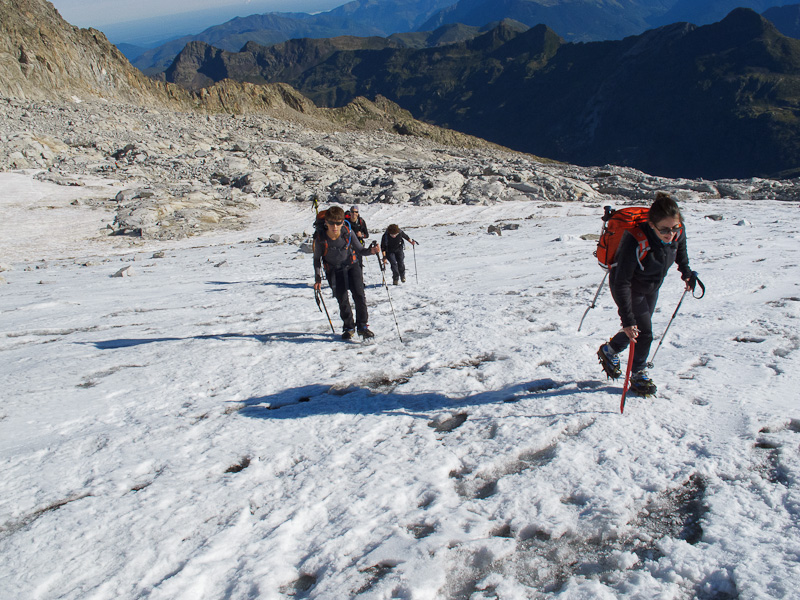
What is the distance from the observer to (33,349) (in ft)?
22.0

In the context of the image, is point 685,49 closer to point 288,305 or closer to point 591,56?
point 591,56

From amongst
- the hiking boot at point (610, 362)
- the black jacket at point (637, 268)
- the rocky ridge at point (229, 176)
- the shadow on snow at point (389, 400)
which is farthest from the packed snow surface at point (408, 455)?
the rocky ridge at point (229, 176)

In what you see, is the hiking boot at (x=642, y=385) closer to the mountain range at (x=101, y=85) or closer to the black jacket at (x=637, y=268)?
the black jacket at (x=637, y=268)

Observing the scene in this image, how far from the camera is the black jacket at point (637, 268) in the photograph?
3.78 meters

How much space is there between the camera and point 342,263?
6.14 m

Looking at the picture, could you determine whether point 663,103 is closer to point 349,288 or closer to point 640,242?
point 349,288

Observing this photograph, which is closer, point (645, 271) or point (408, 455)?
point (408, 455)

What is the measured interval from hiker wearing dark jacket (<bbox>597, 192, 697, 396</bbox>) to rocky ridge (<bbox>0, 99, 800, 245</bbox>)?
561 inches

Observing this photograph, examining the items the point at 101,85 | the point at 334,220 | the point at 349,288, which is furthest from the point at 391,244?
the point at 101,85

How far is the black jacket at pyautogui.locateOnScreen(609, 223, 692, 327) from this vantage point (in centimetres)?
378

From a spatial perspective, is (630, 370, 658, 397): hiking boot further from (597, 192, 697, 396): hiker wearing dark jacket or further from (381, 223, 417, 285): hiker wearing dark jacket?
(381, 223, 417, 285): hiker wearing dark jacket

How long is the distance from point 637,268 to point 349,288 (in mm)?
3592

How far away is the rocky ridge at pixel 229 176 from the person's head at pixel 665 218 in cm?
1452

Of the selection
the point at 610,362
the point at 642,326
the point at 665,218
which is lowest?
the point at 610,362
